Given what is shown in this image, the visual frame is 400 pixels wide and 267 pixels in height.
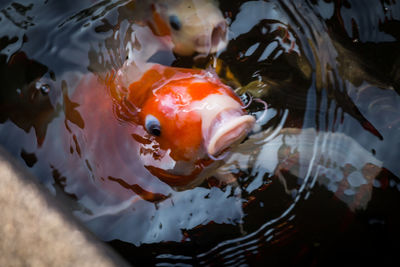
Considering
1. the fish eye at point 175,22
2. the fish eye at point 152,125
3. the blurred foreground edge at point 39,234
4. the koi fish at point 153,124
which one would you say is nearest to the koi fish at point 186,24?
the fish eye at point 175,22

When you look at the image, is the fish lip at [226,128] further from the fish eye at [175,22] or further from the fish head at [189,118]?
the fish eye at [175,22]

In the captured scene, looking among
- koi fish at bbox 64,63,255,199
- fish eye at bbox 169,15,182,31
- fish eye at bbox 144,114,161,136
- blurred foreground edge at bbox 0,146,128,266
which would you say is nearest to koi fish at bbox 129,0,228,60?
fish eye at bbox 169,15,182,31

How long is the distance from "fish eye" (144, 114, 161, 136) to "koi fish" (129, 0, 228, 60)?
476 millimetres

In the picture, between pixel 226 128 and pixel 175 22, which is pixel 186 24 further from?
pixel 226 128

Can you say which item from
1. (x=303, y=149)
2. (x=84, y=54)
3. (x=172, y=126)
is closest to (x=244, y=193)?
(x=303, y=149)

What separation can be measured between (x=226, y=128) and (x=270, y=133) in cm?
33

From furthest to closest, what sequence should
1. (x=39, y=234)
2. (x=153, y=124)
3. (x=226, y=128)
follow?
(x=153, y=124)
(x=226, y=128)
(x=39, y=234)

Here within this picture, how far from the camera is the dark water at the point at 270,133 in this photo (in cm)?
161

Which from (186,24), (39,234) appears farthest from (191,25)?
(39,234)

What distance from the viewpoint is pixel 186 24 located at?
6.53 feet

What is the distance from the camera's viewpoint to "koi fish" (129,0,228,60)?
6.46 feet

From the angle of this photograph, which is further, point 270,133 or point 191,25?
point 191,25

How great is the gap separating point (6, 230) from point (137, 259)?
21.7 inches

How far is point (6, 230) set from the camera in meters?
1.32
